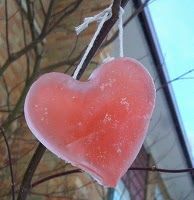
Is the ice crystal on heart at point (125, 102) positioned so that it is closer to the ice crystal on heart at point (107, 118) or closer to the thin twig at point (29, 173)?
the ice crystal on heart at point (107, 118)

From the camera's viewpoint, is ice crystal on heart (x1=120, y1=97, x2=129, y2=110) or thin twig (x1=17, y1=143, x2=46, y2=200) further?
thin twig (x1=17, y1=143, x2=46, y2=200)

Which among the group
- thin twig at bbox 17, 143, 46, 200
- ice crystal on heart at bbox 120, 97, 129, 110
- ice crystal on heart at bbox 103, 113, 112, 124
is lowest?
thin twig at bbox 17, 143, 46, 200

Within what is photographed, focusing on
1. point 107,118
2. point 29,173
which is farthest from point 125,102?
point 29,173

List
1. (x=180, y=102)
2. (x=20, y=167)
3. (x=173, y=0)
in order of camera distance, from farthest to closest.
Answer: (x=180, y=102)
(x=173, y=0)
(x=20, y=167)

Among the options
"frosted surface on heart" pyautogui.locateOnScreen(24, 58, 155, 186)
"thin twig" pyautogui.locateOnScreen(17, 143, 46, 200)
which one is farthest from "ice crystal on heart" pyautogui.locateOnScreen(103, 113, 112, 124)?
"thin twig" pyautogui.locateOnScreen(17, 143, 46, 200)

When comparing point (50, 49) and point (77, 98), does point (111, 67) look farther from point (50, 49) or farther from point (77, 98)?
point (50, 49)

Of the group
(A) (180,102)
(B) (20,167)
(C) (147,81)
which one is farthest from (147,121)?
(A) (180,102)

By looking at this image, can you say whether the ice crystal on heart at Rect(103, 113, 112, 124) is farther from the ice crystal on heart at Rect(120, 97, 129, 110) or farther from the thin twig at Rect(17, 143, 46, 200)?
the thin twig at Rect(17, 143, 46, 200)

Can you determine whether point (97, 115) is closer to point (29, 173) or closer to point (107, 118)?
point (107, 118)
